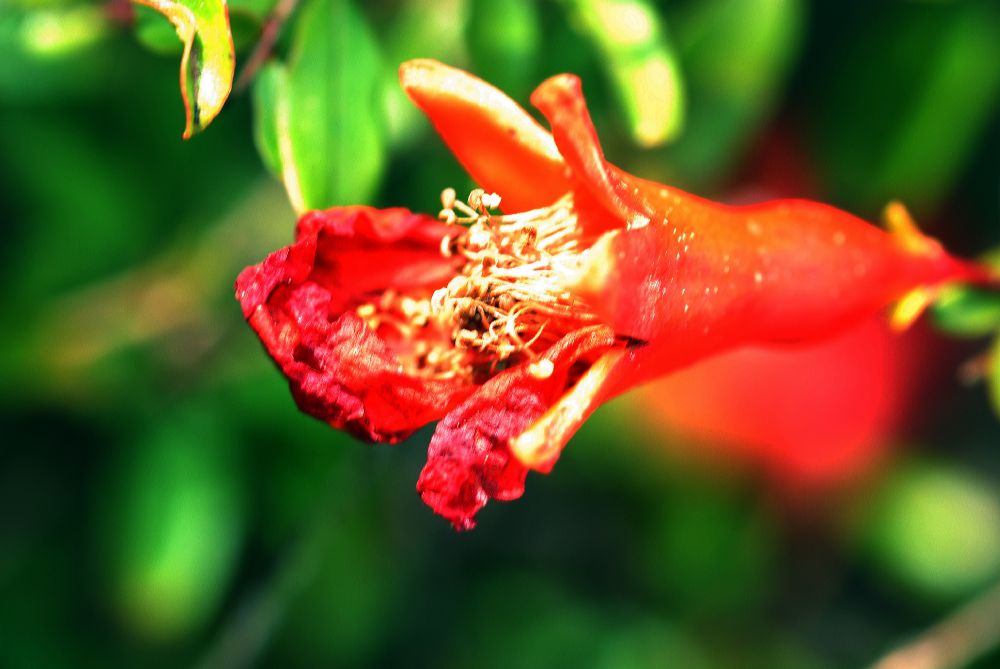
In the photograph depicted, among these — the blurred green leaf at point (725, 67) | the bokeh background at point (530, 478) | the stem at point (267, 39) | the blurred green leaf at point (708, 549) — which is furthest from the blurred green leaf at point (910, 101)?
the stem at point (267, 39)

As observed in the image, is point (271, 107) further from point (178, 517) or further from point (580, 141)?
point (178, 517)

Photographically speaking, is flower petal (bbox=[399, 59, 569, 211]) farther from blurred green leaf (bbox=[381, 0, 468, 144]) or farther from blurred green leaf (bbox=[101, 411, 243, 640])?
blurred green leaf (bbox=[101, 411, 243, 640])

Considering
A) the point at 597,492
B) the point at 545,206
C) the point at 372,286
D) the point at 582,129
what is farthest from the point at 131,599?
the point at 582,129

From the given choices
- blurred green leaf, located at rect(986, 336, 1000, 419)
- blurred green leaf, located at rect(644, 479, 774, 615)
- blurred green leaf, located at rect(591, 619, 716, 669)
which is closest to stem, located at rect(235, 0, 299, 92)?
blurred green leaf, located at rect(986, 336, 1000, 419)

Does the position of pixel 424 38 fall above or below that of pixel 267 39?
below

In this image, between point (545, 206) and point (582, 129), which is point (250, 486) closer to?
point (545, 206)

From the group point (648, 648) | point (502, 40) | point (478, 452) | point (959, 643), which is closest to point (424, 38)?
point (502, 40)
